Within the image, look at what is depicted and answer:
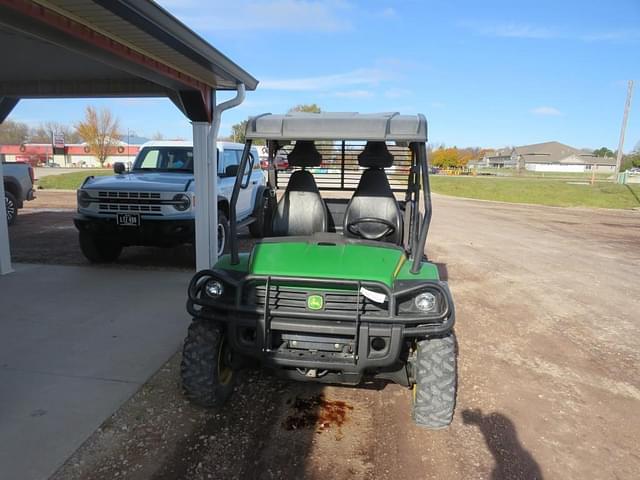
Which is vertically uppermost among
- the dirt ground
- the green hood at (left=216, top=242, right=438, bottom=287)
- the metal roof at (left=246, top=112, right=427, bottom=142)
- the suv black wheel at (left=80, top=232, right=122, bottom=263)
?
the metal roof at (left=246, top=112, right=427, bottom=142)

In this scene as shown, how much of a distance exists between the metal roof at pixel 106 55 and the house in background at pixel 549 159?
319 feet

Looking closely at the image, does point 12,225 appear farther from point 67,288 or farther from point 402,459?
point 402,459

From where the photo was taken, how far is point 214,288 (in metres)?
3.22

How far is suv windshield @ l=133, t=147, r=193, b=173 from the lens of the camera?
827cm

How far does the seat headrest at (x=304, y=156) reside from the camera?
427cm

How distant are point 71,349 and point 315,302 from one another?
8.72 feet

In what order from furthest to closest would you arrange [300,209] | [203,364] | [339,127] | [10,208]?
[10,208], [300,209], [339,127], [203,364]

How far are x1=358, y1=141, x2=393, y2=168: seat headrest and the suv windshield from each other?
15.4 feet

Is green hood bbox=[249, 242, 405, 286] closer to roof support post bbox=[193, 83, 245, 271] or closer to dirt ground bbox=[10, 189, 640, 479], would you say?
dirt ground bbox=[10, 189, 640, 479]

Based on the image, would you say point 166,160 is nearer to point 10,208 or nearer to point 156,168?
point 156,168

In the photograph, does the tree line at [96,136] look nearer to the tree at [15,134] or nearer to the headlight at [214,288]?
the tree at [15,134]

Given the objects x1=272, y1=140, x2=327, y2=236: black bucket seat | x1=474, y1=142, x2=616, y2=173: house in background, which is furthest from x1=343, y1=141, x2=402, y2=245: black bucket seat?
x1=474, y1=142, x2=616, y2=173: house in background

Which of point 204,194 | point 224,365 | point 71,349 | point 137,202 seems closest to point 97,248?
point 137,202

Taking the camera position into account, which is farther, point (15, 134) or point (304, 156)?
point (15, 134)
